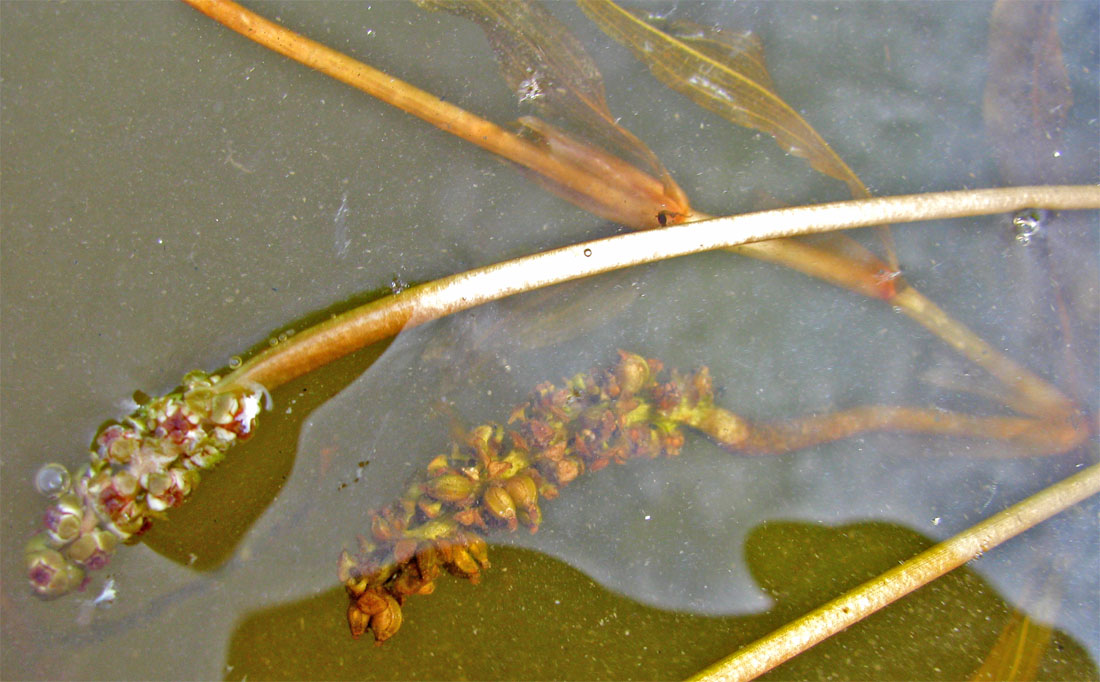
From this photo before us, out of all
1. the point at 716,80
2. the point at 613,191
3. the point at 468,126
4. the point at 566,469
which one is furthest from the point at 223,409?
the point at 716,80

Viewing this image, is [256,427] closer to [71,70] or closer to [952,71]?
[71,70]

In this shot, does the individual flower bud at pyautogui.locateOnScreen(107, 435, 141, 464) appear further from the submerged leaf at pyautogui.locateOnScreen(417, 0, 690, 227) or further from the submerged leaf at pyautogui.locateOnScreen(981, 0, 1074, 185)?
the submerged leaf at pyautogui.locateOnScreen(981, 0, 1074, 185)

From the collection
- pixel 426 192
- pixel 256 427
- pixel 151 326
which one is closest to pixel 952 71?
pixel 426 192

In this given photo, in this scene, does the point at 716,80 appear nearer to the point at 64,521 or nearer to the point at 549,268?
the point at 549,268

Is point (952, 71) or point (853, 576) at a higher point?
point (952, 71)

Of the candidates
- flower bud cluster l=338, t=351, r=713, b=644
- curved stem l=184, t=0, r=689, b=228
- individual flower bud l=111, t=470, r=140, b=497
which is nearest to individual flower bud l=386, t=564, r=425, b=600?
flower bud cluster l=338, t=351, r=713, b=644

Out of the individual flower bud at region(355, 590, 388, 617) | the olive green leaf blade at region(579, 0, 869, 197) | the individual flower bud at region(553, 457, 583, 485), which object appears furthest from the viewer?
the olive green leaf blade at region(579, 0, 869, 197)
